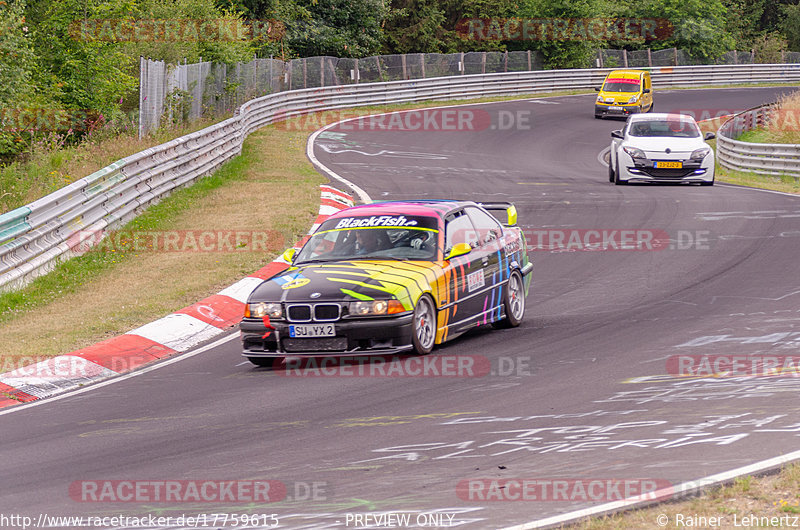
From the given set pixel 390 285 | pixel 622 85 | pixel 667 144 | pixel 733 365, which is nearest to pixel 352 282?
pixel 390 285

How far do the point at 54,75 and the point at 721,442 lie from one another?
22786 millimetres

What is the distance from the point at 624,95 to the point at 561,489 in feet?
136

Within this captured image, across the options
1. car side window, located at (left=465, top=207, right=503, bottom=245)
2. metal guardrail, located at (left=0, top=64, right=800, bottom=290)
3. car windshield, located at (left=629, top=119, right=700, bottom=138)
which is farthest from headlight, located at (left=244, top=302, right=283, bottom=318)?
car windshield, located at (left=629, top=119, right=700, bottom=138)

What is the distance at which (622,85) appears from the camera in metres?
46.1

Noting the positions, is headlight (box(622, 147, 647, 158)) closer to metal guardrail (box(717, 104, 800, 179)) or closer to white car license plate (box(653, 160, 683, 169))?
white car license plate (box(653, 160, 683, 169))

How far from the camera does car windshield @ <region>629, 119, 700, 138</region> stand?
23.7 m

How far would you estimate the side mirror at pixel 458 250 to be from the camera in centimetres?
1059

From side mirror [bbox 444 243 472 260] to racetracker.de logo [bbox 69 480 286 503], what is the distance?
459 cm

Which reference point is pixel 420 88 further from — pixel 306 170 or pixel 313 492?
pixel 313 492

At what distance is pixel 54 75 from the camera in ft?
85.7

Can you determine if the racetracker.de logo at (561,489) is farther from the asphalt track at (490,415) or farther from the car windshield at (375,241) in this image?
the car windshield at (375,241)

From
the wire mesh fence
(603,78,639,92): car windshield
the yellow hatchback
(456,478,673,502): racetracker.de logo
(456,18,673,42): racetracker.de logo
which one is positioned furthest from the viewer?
(456,18,673,42): racetracker.de logo

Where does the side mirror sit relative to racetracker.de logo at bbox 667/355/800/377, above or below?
above

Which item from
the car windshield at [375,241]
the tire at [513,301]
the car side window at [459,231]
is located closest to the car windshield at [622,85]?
the tire at [513,301]
